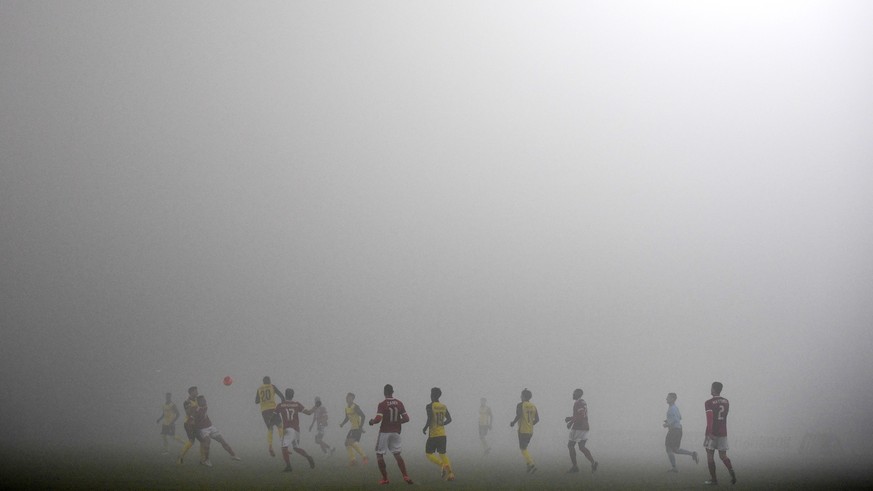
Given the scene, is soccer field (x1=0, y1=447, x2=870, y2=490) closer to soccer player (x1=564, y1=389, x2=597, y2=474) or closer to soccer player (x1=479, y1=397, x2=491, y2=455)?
soccer player (x1=564, y1=389, x2=597, y2=474)

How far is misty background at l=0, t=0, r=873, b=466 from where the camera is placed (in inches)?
683

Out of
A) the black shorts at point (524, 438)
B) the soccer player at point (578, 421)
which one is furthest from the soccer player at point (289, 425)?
the soccer player at point (578, 421)

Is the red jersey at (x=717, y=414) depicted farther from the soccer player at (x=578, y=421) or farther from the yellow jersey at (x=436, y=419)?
Answer: the yellow jersey at (x=436, y=419)

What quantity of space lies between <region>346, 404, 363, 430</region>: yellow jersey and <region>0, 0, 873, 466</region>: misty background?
3.88 metres

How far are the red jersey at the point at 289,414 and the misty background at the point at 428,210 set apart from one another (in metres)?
4.60

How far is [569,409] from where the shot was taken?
20547 millimetres

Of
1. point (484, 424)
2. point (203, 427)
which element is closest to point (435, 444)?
point (203, 427)

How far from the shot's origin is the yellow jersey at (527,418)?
14.3m

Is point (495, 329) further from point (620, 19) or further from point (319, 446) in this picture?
point (620, 19)

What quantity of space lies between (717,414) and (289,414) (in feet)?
22.5

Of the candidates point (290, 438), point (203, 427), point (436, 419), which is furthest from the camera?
point (203, 427)

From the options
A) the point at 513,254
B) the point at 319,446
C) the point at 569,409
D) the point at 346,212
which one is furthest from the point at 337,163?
the point at 569,409

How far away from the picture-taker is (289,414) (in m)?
13.3

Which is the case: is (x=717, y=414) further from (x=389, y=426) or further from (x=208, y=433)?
(x=208, y=433)
